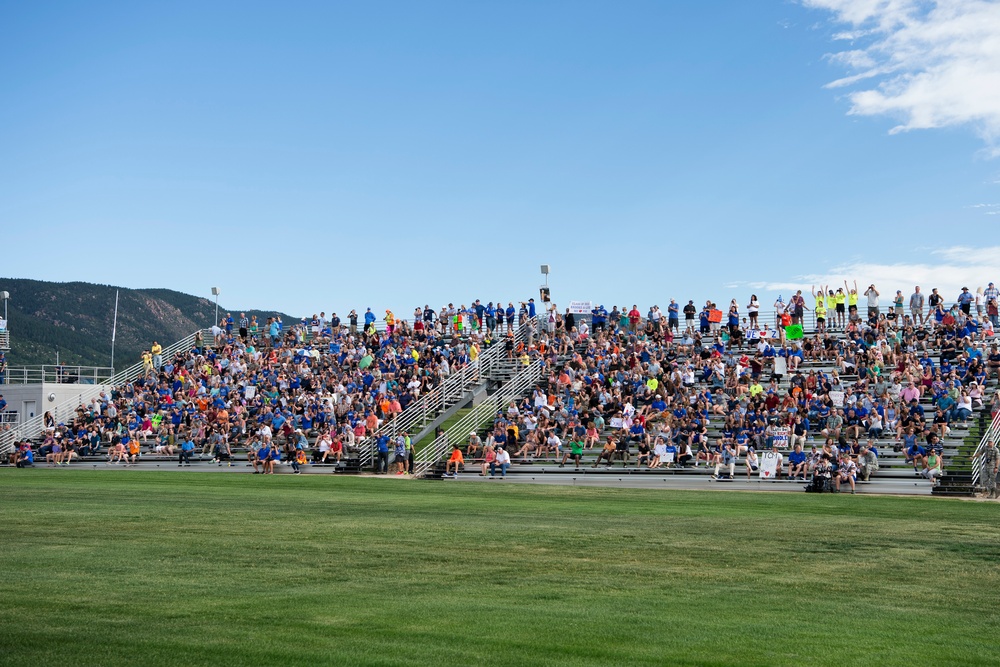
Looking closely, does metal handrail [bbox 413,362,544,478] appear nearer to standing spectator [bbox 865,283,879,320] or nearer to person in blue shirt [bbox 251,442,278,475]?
person in blue shirt [bbox 251,442,278,475]

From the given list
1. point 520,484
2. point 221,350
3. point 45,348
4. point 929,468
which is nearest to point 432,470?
point 520,484

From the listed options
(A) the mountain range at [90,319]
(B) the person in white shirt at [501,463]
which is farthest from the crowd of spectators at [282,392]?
(A) the mountain range at [90,319]

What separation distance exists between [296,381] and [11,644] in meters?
35.2

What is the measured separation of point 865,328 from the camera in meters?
36.9

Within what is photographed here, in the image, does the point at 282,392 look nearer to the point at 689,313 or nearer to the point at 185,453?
the point at 185,453

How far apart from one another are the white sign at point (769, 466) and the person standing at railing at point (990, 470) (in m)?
5.29

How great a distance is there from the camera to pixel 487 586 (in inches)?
416

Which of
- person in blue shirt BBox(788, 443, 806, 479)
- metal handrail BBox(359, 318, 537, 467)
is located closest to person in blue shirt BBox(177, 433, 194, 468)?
metal handrail BBox(359, 318, 537, 467)

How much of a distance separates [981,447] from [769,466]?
5381mm

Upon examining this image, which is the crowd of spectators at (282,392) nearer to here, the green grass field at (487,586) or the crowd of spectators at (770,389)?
the crowd of spectators at (770,389)

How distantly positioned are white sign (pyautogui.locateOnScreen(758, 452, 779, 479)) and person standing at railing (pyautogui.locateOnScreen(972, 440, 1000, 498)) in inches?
208

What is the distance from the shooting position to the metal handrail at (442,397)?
1419 inches

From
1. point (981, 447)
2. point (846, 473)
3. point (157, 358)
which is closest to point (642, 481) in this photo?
point (846, 473)

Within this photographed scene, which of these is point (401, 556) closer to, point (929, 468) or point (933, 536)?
point (933, 536)
